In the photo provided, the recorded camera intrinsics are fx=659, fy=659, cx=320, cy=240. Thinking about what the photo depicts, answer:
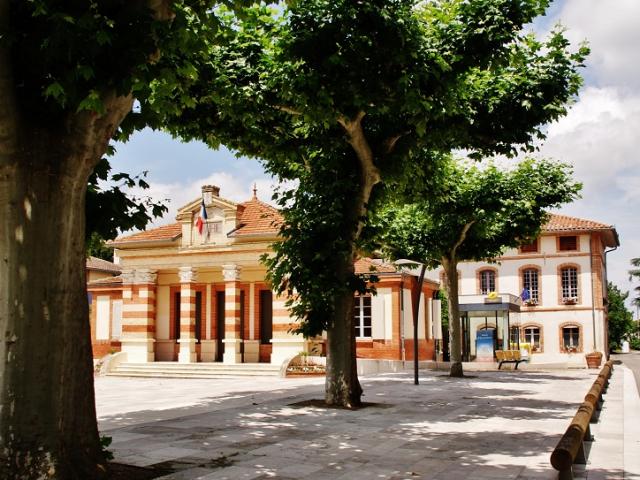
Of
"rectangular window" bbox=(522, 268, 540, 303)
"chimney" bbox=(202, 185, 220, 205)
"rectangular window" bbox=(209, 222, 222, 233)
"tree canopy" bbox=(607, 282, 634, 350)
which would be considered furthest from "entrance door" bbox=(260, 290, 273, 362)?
"tree canopy" bbox=(607, 282, 634, 350)

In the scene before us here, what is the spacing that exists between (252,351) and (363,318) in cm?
484

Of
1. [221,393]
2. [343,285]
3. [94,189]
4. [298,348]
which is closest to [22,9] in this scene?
[94,189]

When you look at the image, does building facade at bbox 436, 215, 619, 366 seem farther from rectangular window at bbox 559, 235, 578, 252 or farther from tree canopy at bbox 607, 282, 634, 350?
tree canopy at bbox 607, 282, 634, 350

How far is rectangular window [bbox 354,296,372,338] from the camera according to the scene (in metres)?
27.8

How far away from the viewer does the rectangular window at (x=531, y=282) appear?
44438 mm

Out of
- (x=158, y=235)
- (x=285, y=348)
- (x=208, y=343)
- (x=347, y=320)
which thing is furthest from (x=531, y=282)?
(x=347, y=320)

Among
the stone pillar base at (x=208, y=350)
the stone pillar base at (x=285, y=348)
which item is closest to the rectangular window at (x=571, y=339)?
the stone pillar base at (x=285, y=348)

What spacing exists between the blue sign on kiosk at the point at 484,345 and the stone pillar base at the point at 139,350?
14789mm

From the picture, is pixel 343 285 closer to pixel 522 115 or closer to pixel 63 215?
pixel 522 115

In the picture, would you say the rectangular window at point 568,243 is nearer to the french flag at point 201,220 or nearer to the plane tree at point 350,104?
the french flag at point 201,220

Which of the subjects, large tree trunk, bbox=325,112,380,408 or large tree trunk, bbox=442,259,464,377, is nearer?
large tree trunk, bbox=325,112,380,408

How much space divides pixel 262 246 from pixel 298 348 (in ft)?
13.9

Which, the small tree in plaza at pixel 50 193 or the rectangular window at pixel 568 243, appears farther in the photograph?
the rectangular window at pixel 568 243

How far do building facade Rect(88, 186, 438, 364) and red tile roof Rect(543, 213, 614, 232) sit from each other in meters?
18.6
